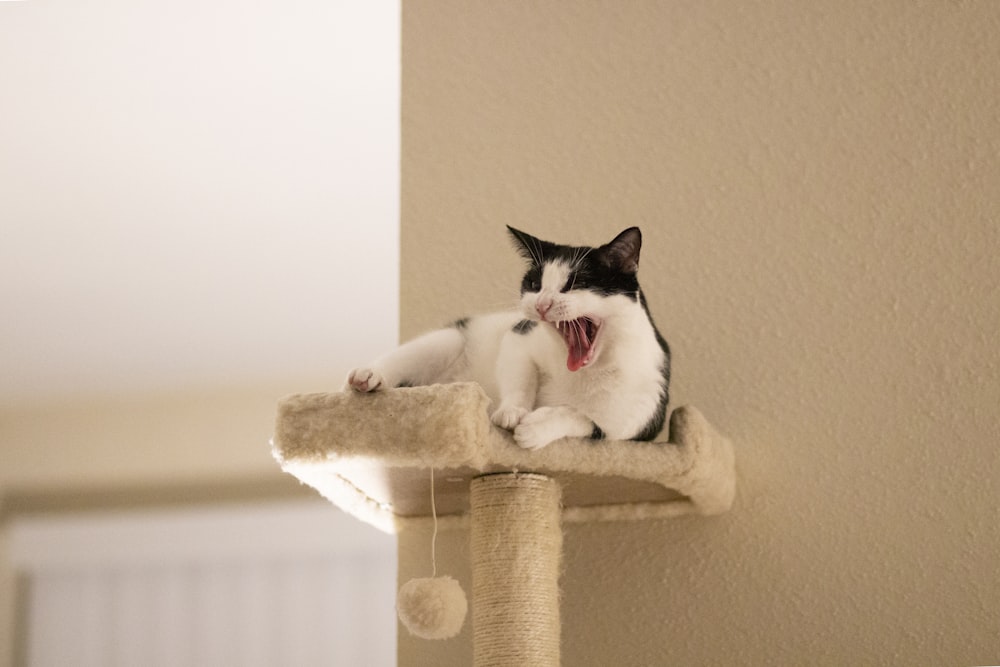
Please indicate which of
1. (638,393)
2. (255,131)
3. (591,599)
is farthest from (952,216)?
(255,131)

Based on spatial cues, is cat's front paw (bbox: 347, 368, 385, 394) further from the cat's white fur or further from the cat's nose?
the cat's nose

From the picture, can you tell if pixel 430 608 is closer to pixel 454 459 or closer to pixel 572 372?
pixel 454 459

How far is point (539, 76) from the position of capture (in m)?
1.55

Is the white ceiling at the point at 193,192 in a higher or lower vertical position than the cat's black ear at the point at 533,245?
higher

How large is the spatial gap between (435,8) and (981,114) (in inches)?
31.0

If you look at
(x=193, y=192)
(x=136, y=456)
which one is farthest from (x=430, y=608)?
(x=136, y=456)

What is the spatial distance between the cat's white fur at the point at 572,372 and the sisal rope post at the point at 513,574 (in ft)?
0.30

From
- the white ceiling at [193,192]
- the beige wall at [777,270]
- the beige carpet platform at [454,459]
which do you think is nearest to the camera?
the beige carpet platform at [454,459]

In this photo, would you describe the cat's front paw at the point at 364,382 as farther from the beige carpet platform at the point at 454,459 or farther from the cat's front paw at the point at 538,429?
the cat's front paw at the point at 538,429

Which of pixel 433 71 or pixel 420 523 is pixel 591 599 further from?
pixel 433 71

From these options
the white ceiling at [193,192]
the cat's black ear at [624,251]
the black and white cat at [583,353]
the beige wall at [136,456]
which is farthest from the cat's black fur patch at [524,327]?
the beige wall at [136,456]

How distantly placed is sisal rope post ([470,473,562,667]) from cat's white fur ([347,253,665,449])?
9 centimetres

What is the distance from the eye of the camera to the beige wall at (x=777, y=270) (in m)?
1.25

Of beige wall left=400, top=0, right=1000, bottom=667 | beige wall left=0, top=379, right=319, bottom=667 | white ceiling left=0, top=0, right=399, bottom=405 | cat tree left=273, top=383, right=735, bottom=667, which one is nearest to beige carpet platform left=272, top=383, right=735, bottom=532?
cat tree left=273, top=383, right=735, bottom=667
